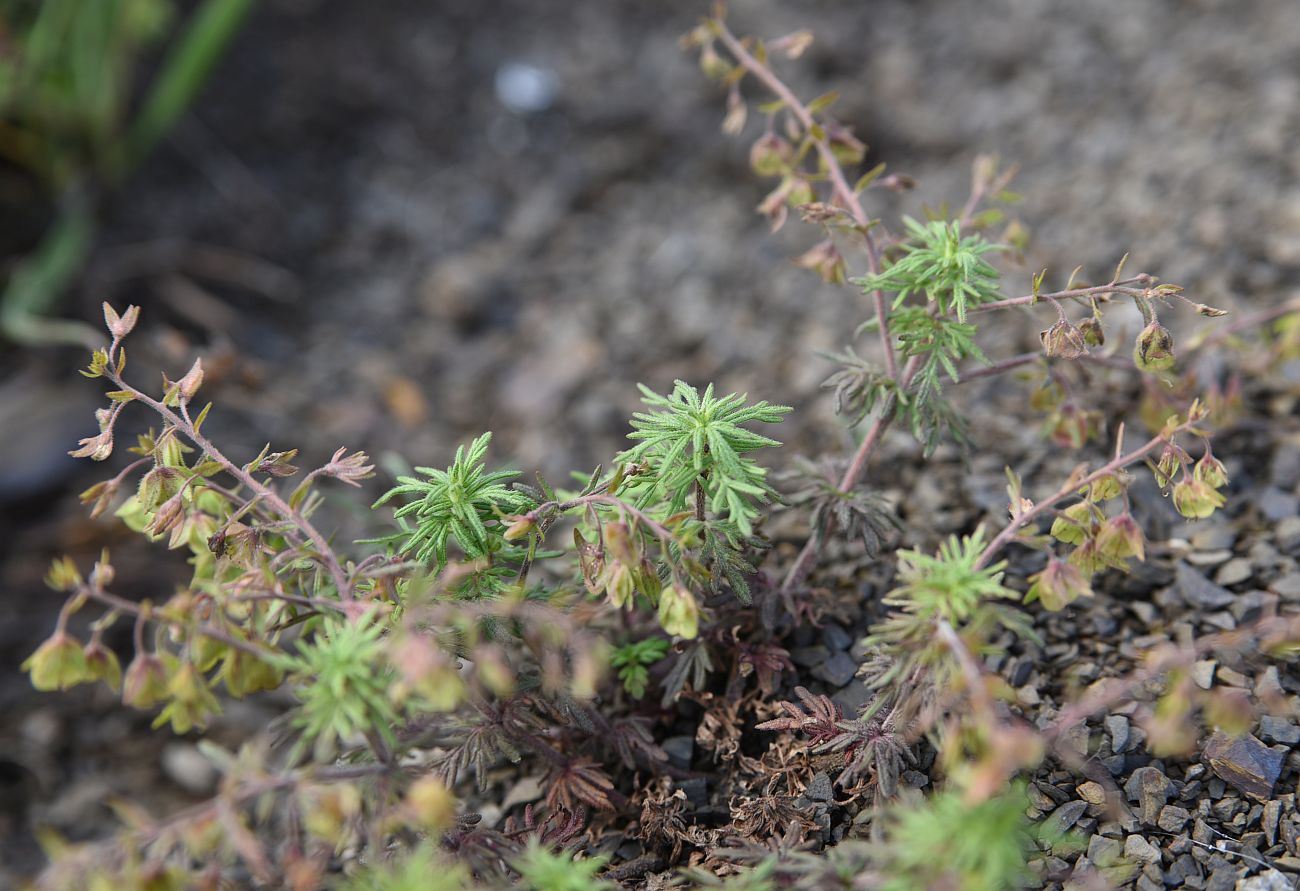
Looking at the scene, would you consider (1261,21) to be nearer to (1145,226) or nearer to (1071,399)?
(1145,226)

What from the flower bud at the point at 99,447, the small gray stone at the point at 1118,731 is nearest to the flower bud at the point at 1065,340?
the small gray stone at the point at 1118,731

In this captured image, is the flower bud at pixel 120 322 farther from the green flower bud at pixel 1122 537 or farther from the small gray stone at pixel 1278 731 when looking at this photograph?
the small gray stone at pixel 1278 731

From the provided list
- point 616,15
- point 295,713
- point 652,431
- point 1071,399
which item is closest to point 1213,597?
point 1071,399

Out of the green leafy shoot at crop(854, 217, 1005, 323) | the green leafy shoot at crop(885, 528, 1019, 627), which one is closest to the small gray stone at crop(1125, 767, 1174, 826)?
the green leafy shoot at crop(885, 528, 1019, 627)

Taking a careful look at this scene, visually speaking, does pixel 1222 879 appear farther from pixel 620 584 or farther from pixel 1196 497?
pixel 620 584

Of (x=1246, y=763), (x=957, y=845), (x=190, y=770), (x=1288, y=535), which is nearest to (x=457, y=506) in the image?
(x=957, y=845)
